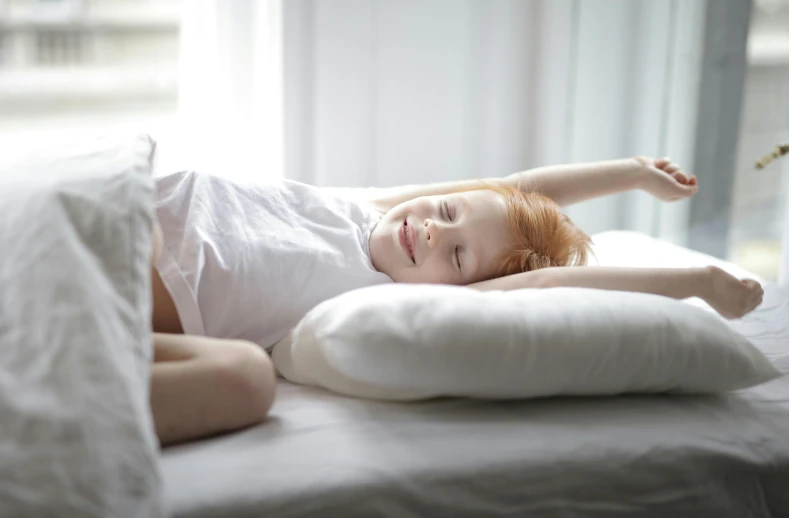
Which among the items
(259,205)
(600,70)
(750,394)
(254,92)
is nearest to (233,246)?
(259,205)

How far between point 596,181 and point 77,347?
→ 1.07 m

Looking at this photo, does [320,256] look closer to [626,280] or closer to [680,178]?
[626,280]

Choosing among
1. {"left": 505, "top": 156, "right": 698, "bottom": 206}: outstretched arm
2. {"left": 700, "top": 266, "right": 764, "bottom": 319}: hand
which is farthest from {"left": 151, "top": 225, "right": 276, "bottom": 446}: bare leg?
{"left": 505, "top": 156, "right": 698, "bottom": 206}: outstretched arm

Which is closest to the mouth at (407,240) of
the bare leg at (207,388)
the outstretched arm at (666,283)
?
the outstretched arm at (666,283)

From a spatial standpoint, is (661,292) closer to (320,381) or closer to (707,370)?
(707,370)

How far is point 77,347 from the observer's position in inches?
26.6

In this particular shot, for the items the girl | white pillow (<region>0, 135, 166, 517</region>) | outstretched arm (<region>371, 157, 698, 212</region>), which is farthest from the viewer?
outstretched arm (<region>371, 157, 698, 212</region>)

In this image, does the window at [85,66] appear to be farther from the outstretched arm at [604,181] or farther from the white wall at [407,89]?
the outstretched arm at [604,181]

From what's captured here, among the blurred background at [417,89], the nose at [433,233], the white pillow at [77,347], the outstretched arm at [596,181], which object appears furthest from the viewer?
the blurred background at [417,89]

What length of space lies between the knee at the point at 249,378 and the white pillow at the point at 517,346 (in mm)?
76

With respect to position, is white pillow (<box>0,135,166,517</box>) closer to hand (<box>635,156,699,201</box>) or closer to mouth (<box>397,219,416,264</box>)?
mouth (<box>397,219,416,264</box>)

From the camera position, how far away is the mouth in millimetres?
1201

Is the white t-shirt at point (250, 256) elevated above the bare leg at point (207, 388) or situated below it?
above

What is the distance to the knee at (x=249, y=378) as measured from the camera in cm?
84
